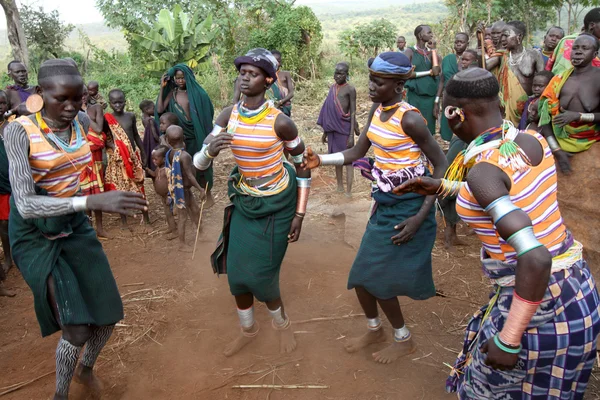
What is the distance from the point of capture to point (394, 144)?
9.78 ft

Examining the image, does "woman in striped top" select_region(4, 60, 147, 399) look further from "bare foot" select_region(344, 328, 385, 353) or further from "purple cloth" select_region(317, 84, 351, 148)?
"purple cloth" select_region(317, 84, 351, 148)

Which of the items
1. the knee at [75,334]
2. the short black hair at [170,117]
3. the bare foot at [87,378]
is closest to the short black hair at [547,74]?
the short black hair at [170,117]

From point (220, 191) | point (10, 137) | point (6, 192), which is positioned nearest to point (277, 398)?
point (10, 137)

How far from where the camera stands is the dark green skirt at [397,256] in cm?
304

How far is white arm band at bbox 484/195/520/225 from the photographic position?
1735 mm

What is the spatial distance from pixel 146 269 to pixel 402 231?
9.95 ft

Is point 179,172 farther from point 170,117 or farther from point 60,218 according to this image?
point 60,218

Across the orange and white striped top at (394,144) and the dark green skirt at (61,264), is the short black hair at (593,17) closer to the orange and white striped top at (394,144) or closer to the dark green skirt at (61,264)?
the orange and white striped top at (394,144)

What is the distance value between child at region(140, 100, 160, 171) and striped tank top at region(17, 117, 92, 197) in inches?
156

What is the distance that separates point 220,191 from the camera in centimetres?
726

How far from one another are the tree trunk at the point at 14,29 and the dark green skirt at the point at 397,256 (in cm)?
1567

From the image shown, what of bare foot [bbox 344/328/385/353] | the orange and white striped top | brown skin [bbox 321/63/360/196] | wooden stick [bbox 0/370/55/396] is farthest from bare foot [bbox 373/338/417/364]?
brown skin [bbox 321/63/360/196]

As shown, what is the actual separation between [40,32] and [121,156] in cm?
1930

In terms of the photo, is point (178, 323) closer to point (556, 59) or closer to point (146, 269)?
point (146, 269)
